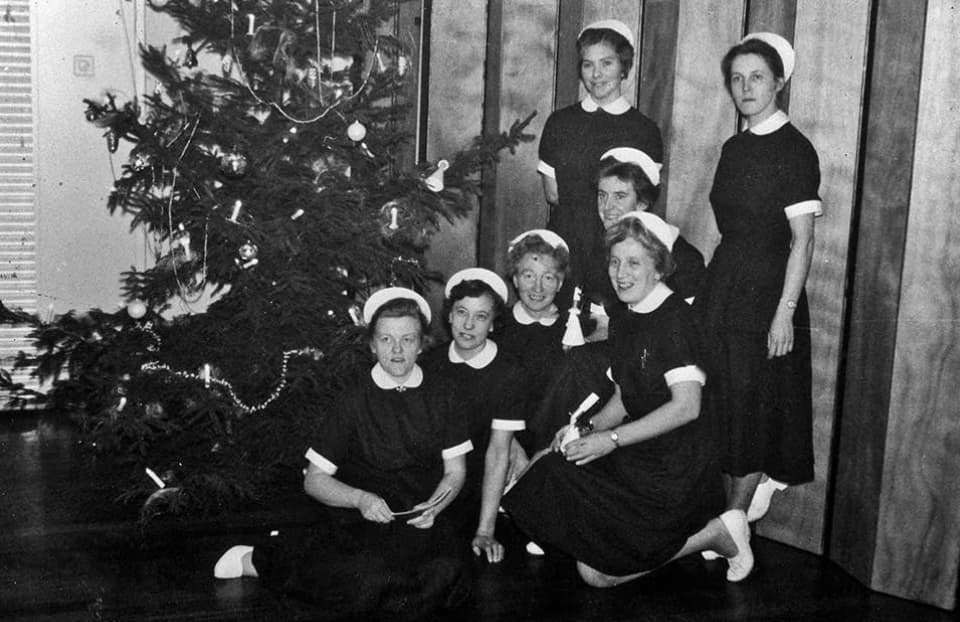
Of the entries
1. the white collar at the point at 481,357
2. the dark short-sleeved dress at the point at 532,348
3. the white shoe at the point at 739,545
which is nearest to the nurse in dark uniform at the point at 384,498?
the white collar at the point at 481,357

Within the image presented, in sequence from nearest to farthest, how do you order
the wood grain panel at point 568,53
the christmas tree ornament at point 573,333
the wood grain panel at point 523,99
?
the christmas tree ornament at point 573,333 < the wood grain panel at point 568,53 < the wood grain panel at point 523,99

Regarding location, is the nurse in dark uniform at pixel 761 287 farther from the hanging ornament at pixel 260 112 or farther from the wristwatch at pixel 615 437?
the hanging ornament at pixel 260 112

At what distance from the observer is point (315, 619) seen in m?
3.18

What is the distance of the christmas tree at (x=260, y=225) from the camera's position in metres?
4.25

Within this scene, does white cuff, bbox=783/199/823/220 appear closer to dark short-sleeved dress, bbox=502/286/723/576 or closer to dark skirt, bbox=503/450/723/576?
dark short-sleeved dress, bbox=502/286/723/576

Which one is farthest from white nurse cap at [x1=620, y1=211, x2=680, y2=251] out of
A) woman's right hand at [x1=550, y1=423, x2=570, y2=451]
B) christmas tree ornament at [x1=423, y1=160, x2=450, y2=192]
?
christmas tree ornament at [x1=423, y1=160, x2=450, y2=192]

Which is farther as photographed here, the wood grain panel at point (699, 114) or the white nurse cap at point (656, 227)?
the wood grain panel at point (699, 114)

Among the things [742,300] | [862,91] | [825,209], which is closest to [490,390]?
[742,300]

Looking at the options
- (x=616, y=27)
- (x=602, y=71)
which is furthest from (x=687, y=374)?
(x=616, y=27)

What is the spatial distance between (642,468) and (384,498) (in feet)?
2.65

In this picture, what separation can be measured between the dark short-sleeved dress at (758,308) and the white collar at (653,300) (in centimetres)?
40

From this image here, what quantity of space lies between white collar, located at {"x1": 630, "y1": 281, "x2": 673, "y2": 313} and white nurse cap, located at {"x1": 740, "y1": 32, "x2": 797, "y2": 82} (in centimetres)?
86

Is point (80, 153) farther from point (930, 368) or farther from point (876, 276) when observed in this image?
point (930, 368)

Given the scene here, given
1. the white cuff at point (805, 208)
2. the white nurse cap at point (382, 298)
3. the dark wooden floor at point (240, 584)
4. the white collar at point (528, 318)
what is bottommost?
the dark wooden floor at point (240, 584)
